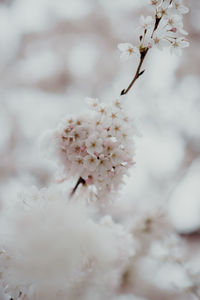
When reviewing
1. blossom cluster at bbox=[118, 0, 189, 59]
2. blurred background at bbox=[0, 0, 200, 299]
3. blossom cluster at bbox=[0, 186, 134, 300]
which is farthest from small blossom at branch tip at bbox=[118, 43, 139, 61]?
blurred background at bbox=[0, 0, 200, 299]

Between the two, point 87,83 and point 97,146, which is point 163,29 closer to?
point 97,146

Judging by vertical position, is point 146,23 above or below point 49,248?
above

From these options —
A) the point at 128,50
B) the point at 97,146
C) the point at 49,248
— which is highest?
the point at 128,50

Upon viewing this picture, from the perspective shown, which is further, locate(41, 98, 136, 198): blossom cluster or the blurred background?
the blurred background

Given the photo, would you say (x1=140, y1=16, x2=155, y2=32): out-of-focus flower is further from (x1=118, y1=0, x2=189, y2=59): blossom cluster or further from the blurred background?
the blurred background

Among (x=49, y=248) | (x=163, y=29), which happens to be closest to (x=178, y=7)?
(x=163, y=29)

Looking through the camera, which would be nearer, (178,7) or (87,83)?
(178,7)
